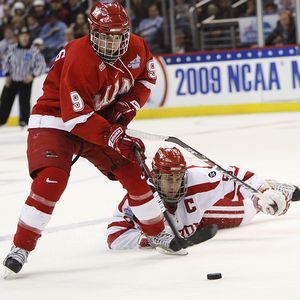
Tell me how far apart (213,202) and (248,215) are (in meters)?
0.28

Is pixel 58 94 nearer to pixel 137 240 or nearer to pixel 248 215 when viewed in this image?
pixel 137 240

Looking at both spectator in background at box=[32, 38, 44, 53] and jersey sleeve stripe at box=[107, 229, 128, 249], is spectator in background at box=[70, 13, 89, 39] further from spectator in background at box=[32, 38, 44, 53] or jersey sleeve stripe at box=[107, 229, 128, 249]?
jersey sleeve stripe at box=[107, 229, 128, 249]

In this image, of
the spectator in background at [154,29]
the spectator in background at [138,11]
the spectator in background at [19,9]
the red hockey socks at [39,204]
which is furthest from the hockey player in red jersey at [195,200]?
the spectator in background at [19,9]

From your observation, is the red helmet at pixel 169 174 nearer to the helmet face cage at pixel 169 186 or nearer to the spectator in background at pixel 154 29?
the helmet face cage at pixel 169 186

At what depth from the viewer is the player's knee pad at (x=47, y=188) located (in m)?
4.44

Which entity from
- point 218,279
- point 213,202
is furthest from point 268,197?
point 218,279

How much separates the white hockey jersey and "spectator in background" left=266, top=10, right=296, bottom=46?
8.77 meters

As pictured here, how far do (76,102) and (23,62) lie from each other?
10.1m

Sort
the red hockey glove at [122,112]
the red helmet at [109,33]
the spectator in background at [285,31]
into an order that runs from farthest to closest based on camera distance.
→ 1. the spectator in background at [285,31]
2. the red hockey glove at [122,112]
3. the red helmet at [109,33]

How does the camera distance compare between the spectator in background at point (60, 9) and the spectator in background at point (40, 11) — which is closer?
the spectator in background at point (60, 9)

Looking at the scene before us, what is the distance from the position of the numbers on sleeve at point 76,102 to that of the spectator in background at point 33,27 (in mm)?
12068

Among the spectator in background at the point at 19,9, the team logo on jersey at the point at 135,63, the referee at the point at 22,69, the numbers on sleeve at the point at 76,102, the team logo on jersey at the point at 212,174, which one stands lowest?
the referee at the point at 22,69

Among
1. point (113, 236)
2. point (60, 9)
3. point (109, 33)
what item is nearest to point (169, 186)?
point (113, 236)

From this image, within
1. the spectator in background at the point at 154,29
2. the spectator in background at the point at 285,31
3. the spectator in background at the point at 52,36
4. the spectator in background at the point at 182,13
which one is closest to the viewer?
the spectator in background at the point at 285,31
